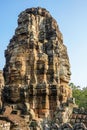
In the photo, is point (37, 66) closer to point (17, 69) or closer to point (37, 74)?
point (37, 74)

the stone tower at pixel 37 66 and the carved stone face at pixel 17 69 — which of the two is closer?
the stone tower at pixel 37 66

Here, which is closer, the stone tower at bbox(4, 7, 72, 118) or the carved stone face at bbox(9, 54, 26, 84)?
the stone tower at bbox(4, 7, 72, 118)

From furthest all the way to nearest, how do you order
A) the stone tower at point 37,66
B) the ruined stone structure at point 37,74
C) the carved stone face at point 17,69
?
the carved stone face at point 17,69 < the stone tower at point 37,66 < the ruined stone structure at point 37,74

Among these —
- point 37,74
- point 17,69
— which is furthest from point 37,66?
point 17,69

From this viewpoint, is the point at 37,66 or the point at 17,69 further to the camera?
the point at 37,66

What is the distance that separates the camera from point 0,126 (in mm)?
13219

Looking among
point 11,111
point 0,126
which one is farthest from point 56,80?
point 0,126

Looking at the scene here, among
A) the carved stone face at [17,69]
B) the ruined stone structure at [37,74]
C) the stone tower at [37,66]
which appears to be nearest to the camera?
the ruined stone structure at [37,74]

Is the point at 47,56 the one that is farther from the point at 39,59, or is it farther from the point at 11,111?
the point at 11,111

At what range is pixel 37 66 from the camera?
2086cm

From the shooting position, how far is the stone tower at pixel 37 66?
19.8m

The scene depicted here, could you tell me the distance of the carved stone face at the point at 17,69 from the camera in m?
20.7

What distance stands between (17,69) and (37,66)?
1554 millimetres

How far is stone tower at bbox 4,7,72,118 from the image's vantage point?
1981 cm
